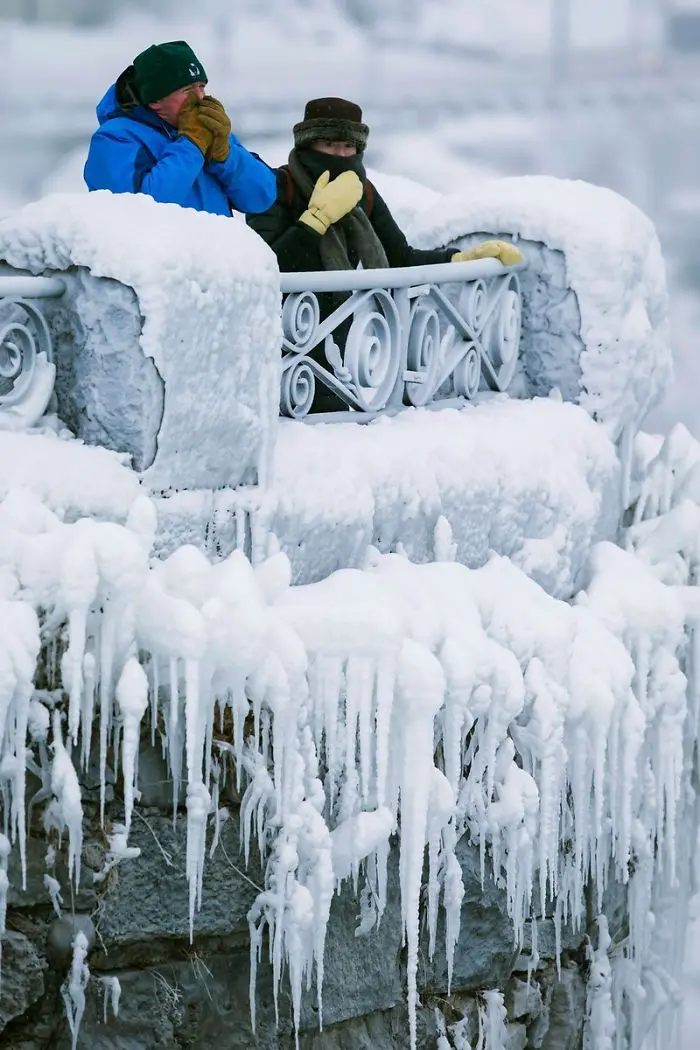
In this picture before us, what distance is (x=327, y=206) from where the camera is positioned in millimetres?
6418

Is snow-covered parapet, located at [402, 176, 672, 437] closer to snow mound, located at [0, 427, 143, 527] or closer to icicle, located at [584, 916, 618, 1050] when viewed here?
icicle, located at [584, 916, 618, 1050]

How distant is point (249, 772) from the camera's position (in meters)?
4.99

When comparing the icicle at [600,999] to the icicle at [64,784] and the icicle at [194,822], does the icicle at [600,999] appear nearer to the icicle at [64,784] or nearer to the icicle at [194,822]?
the icicle at [194,822]

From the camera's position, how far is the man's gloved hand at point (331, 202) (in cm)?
642

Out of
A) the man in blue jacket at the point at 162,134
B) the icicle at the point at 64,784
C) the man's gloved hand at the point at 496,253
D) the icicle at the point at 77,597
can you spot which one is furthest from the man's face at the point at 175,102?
the icicle at the point at 64,784

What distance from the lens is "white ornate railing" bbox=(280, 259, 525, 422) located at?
5652 millimetres

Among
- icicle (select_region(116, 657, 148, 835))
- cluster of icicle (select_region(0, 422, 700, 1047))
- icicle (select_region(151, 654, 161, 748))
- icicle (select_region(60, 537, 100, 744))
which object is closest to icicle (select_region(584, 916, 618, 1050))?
cluster of icicle (select_region(0, 422, 700, 1047))


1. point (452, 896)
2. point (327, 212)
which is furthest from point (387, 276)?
point (452, 896)

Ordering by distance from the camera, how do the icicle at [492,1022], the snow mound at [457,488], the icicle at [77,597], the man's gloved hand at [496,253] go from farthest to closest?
the man's gloved hand at [496,253] < the icicle at [492,1022] < the snow mound at [457,488] < the icicle at [77,597]

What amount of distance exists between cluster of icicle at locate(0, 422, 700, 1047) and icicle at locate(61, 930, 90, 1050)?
0.97 ft

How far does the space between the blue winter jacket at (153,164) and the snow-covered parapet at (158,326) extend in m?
0.63

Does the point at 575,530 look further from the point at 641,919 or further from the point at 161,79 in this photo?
the point at 161,79

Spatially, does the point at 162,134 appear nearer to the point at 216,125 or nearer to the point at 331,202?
the point at 216,125

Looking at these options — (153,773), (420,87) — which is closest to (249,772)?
(153,773)
